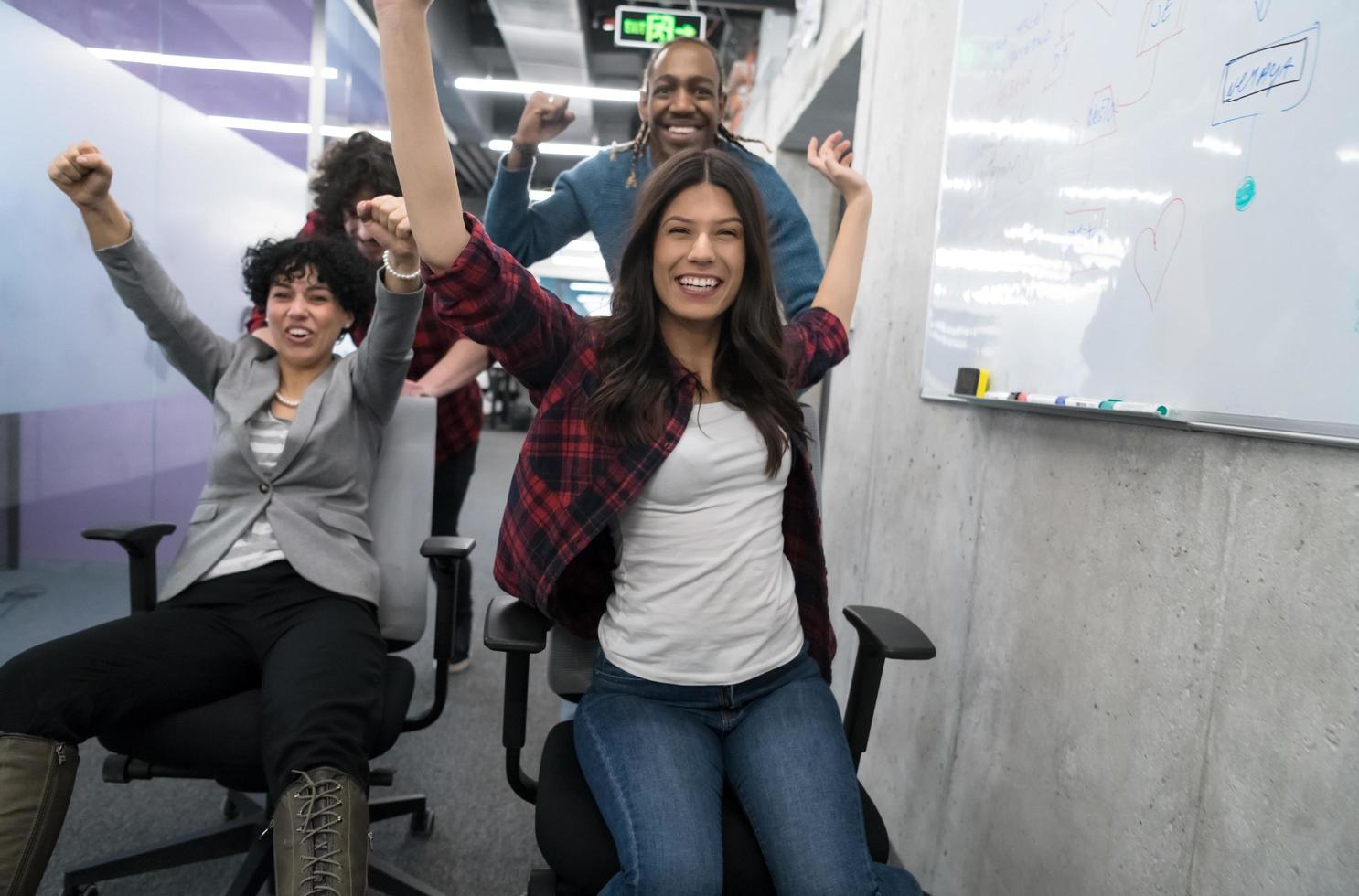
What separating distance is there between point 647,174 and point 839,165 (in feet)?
1.27

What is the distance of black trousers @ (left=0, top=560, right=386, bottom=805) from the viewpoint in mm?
1228

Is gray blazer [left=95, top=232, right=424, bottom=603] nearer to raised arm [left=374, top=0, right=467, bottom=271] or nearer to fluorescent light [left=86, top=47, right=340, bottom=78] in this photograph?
raised arm [left=374, top=0, right=467, bottom=271]

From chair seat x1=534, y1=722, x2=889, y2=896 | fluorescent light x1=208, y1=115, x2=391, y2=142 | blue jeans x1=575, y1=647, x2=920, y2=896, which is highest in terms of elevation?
fluorescent light x1=208, y1=115, x2=391, y2=142

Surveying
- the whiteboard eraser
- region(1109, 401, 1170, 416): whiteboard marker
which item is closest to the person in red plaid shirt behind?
the whiteboard eraser

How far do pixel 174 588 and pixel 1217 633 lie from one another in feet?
5.43

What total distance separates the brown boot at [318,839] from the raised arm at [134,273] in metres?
0.91

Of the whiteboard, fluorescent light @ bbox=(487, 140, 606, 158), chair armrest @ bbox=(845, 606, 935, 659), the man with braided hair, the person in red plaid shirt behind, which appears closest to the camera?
the whiteboard

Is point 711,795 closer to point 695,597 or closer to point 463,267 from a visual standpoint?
point 695,597

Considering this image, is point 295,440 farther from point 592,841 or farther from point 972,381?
point 972,381

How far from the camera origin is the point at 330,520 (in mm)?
1594

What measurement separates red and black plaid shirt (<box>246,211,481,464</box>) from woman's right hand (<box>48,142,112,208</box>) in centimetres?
45

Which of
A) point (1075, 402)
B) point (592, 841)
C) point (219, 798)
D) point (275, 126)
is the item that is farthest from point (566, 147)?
point (592, 841)

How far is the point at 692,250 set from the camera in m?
1.26

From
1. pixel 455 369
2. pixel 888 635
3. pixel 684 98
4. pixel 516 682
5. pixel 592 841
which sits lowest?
pixel 592 841
